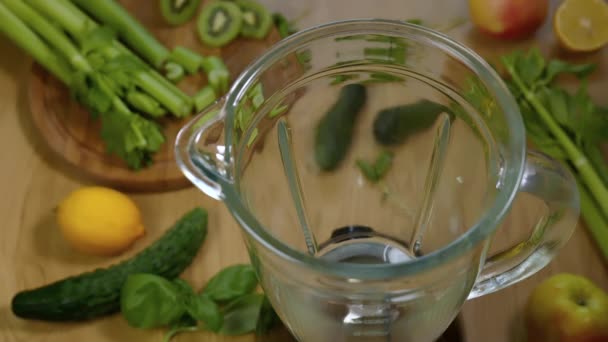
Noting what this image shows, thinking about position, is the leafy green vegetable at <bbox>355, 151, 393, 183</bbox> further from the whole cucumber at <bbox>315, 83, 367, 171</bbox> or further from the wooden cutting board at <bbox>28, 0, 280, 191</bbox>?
the wooden cutting board at <bbox>28, 0, 280, 191</bbox>

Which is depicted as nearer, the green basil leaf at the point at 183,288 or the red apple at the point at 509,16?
the green basil leaf at the point at 183,288

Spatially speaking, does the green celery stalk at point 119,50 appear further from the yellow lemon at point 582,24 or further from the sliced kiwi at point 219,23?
the yellow lemon at point 582,24

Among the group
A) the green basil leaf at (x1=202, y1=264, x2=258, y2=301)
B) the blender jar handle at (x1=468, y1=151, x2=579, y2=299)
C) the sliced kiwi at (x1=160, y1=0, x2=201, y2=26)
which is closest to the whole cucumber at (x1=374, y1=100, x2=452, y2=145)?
the blender jar handle at (x1=468, y1=151, x2=579, y2=299)

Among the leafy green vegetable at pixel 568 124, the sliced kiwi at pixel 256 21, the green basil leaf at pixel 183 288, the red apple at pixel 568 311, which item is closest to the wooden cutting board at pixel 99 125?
the sliced kiwi at pixel 256 21

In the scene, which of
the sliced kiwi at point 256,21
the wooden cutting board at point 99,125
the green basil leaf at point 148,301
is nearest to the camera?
the green basil leaf at point 148,301

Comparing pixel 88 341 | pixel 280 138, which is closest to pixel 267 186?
pixel 280 138

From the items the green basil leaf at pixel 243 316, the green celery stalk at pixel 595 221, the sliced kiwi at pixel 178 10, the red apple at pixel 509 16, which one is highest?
the sliced kiwi at pixel 178 10
